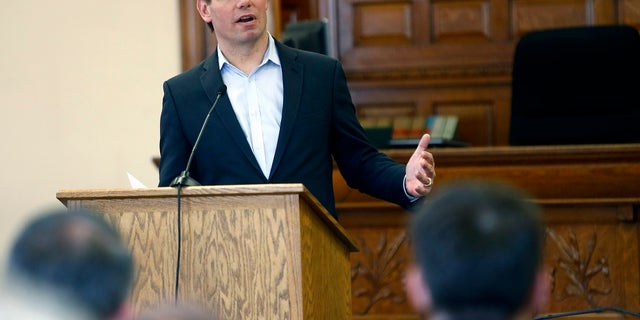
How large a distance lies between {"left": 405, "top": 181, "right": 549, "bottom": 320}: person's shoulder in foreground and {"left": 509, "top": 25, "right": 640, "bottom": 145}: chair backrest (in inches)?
156

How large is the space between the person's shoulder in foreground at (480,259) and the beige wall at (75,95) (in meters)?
5.23

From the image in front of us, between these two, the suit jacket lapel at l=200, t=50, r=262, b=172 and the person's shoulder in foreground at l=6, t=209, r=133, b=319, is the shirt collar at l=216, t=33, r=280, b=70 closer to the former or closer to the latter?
the suit jacket lapel at l=200, t=50, r=262, b=172

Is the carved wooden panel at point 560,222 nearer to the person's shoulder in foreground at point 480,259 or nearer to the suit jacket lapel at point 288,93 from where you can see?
the suit jacket lapel at point 288,93

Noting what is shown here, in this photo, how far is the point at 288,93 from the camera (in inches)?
137

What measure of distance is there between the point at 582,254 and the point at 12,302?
384 cm

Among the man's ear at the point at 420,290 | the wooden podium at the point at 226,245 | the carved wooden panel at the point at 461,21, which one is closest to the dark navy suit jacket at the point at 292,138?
the wooden podium at the point at 226,245

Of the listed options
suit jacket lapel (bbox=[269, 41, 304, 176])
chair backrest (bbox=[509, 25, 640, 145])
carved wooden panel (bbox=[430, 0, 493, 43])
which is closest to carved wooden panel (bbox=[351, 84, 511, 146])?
carved wooden panel (bbox=[430, 0, 493, 43])

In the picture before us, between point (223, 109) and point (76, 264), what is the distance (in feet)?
6.86

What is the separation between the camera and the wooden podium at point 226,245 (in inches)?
113

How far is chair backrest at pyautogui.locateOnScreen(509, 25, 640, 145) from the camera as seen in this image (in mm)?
5324

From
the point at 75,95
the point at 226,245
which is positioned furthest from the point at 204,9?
the point at 75,95

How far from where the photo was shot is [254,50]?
11.5 feet

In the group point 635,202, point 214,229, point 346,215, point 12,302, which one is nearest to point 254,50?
point 214,229

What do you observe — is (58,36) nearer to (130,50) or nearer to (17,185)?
(130,50)
